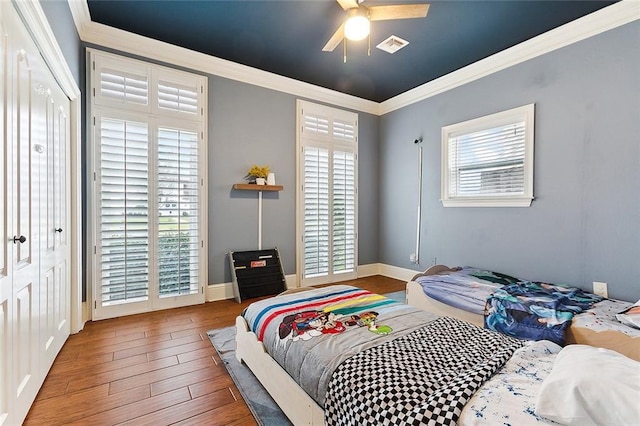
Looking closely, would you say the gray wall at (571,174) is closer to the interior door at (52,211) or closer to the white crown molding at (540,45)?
the white crown molding at (540,45)

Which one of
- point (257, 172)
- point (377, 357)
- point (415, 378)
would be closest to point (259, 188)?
point (257, 172)

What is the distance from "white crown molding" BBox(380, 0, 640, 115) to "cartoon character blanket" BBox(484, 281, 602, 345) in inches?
96.5

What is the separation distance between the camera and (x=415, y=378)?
1.24 metres

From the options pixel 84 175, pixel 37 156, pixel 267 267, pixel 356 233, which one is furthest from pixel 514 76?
pixel 84 175

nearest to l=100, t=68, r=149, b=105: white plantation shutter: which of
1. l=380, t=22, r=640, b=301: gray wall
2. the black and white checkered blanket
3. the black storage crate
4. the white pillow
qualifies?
the black storage crate

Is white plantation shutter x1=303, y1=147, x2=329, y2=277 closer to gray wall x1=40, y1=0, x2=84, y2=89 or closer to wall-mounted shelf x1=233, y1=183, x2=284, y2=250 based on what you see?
wall-mounted shelf x1=233, y1=183, x2=284, y2=250

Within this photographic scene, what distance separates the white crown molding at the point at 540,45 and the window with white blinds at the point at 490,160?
0.57 metres

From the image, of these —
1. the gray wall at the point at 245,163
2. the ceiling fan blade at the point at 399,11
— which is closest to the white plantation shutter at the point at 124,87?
the gray wall at the point at 245,163

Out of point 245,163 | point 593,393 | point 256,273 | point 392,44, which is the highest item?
point 392,44

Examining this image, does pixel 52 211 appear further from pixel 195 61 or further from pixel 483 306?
pixel 483 306

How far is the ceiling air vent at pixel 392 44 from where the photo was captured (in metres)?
3.29

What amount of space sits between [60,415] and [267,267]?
2.53 meters

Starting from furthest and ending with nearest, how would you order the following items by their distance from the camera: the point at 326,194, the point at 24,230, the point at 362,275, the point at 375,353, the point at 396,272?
the point at 362,275 → the point at 396,272 → the point at 326,194 → the point at 24,230 → the point at 375,353

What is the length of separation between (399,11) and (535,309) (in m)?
2.59
